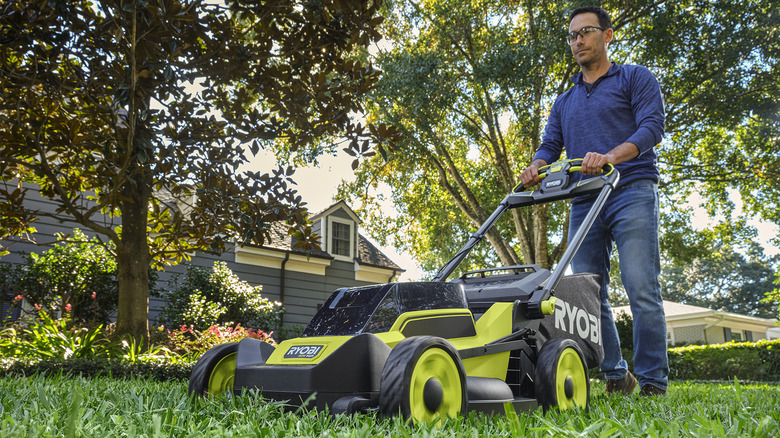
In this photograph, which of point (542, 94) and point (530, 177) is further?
point (542, 94)

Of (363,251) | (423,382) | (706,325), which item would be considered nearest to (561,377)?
(423,382)

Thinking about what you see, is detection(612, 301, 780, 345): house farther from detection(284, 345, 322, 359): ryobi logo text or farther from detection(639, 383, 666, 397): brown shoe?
detection(284, 345, 322, 359): ryobi logo text

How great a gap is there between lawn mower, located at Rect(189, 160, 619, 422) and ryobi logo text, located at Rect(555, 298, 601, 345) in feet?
0.03

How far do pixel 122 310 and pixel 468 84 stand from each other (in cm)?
978

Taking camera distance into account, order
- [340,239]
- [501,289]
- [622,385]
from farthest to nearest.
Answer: [340,239], [622,385], [501,289]

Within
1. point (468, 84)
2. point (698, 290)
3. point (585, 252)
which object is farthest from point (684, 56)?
point (698, 290)

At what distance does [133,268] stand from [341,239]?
36.2 ft

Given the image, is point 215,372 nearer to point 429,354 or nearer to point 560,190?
point 429,354

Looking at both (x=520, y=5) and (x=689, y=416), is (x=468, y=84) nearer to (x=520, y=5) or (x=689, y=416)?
(x=520, y=5)

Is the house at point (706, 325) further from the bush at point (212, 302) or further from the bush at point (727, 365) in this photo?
the bush at point (212, 302)

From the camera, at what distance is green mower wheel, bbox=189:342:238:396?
8.27 feet

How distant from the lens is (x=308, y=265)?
15078 mm

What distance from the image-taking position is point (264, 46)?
190 inches

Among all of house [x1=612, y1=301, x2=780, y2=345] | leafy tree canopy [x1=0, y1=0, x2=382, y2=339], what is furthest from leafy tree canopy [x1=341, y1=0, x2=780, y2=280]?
house [x1=612, y1=301, x2=780, y2=345]
